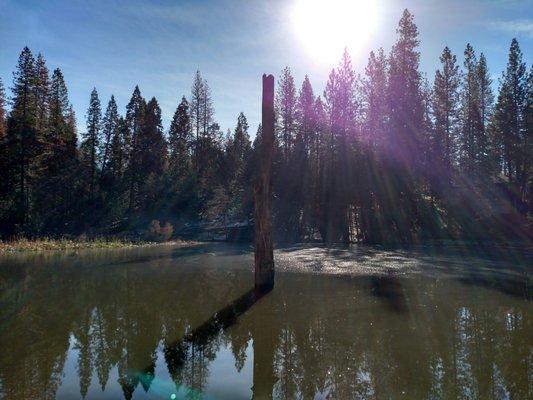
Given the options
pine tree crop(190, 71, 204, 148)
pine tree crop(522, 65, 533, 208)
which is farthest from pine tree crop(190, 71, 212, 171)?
pine tree crop(522, 65, 533, 208)

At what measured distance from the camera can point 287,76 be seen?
184 feet

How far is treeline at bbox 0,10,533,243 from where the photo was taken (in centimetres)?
4056

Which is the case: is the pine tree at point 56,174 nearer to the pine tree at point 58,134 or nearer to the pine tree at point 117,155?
the pine tree at point 58,134

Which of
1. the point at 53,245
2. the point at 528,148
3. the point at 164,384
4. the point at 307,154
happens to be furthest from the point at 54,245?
the point at 528,148

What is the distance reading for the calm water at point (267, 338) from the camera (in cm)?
590

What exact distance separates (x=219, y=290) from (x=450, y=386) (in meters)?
8.57

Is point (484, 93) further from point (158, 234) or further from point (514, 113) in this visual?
point (158, 234)

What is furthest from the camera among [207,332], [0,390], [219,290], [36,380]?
[219,290]

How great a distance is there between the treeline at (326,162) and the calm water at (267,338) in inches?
997

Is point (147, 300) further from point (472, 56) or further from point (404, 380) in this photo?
point (472, 56)

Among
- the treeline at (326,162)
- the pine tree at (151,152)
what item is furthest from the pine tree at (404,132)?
the pine tree at (151,152)

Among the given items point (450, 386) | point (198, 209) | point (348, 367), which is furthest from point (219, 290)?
point (198, 209)

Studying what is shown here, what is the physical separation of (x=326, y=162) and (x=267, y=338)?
38.1 meters

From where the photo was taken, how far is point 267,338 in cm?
819
